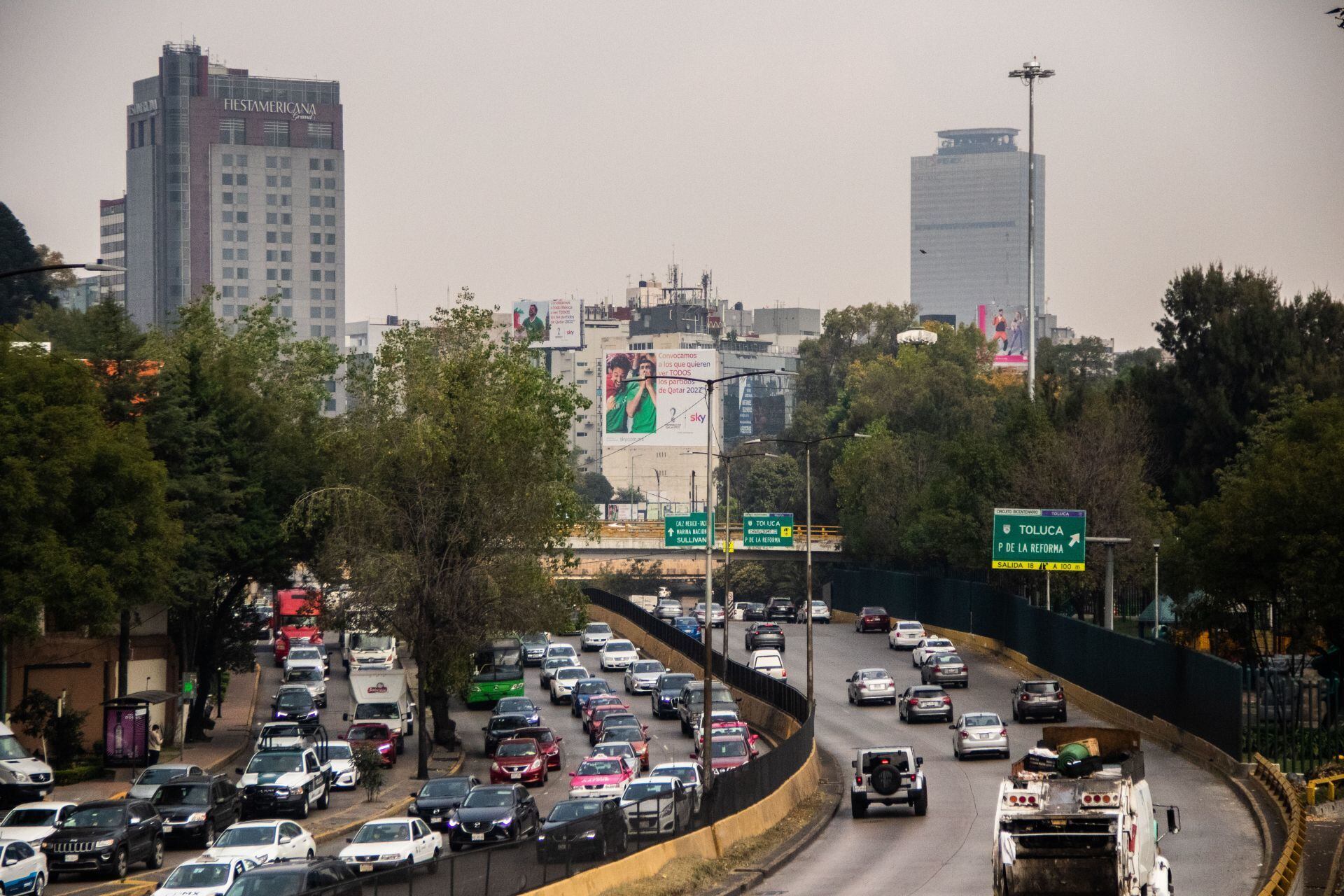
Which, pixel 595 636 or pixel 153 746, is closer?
pixel 153 746

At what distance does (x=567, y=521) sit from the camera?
6081cm

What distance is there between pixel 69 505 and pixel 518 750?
528 inches

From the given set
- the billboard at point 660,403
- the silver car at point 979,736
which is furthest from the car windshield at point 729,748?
the billboard at point 660,403

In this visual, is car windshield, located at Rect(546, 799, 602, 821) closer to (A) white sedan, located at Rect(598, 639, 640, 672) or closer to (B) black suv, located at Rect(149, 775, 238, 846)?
(B) black suv, located at Rect(149, 775, 238, 846)

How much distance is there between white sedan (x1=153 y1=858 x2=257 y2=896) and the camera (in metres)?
27.2

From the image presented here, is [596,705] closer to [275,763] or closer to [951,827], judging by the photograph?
[275,763]

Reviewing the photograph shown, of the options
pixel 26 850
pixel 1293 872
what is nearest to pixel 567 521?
pixel 26 850

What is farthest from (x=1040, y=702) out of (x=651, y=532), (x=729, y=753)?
(x=651, y=532)

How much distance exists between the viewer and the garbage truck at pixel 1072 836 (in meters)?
23.1

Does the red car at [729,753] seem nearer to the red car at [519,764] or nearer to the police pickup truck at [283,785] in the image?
the red car at [519,764]

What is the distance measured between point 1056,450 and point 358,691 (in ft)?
114

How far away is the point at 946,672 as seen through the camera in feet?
218

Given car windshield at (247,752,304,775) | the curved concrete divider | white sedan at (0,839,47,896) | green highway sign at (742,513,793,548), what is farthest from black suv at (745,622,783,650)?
white sedan at (0,839,47,896)

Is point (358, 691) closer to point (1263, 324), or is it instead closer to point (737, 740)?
point (737, 740)
